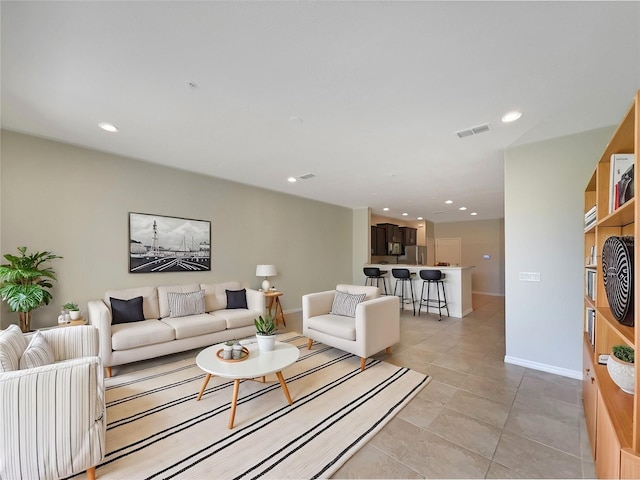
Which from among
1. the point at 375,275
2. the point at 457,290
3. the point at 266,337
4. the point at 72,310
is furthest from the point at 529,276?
the point at 72,310

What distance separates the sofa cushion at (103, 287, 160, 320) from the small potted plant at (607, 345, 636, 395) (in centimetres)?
449

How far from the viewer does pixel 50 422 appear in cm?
151

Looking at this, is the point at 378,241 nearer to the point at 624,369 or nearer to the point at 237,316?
the point at 237,316

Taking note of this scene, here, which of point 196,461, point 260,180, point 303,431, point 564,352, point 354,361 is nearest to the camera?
point 196,461

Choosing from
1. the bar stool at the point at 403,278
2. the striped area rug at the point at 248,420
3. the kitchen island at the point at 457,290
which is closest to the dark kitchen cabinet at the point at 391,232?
the bar stool at the point at 403,278

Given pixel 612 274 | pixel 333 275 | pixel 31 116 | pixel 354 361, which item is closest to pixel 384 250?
pixel 333 275

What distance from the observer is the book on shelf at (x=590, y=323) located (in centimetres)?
211

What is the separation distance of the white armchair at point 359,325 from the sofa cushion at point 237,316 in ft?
2.82

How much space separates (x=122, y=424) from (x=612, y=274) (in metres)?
3.42

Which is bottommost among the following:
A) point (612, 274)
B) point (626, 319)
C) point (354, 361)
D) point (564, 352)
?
point (354, 361)

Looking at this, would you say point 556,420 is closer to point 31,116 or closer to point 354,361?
point 354,361

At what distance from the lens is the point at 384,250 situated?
8.70 m

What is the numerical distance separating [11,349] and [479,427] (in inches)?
132

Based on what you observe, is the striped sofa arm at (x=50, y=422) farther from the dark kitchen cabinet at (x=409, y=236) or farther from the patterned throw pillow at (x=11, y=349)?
the dark kitchen cabinet at (x=409, y=236)
